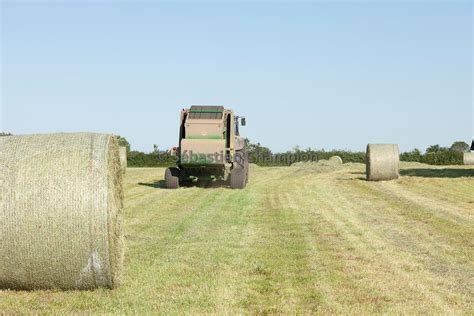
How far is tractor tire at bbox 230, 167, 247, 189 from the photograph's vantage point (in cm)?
2609

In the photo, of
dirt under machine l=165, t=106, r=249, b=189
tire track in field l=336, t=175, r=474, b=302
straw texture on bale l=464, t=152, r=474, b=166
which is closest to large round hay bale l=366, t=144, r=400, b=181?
dirt under machine l=165, t=106, r=249, b=189

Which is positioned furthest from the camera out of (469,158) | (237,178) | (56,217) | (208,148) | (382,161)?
(469,158)

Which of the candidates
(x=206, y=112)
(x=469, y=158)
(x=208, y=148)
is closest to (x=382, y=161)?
(x=206, y=112)

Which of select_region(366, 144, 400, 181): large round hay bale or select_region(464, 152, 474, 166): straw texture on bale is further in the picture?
select_region(464, 152, 474, 166): straw texture on bale

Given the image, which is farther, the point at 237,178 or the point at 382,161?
the point at 382,161

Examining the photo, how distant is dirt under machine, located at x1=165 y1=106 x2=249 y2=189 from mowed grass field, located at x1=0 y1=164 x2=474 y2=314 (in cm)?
468

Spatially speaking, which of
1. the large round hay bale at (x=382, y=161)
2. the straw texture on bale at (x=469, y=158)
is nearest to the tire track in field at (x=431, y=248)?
the large round hay bale at (x=382, y=161)

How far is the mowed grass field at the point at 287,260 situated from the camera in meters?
8.05

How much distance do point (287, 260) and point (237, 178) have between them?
15.5 m

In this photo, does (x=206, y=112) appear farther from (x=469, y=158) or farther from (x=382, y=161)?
(x=469, y=158)

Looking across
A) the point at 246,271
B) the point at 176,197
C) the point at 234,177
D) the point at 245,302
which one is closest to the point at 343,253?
the point at 246,271

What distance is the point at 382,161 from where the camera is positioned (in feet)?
98.0

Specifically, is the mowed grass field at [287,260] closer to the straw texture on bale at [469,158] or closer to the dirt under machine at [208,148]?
the dirt under machine at [208,148]

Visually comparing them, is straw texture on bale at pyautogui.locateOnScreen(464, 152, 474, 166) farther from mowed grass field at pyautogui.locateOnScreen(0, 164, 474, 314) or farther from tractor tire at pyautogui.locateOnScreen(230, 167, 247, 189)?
mowed grass field at pyautogui.locateOnScreen(0, 164, 474, 314)
